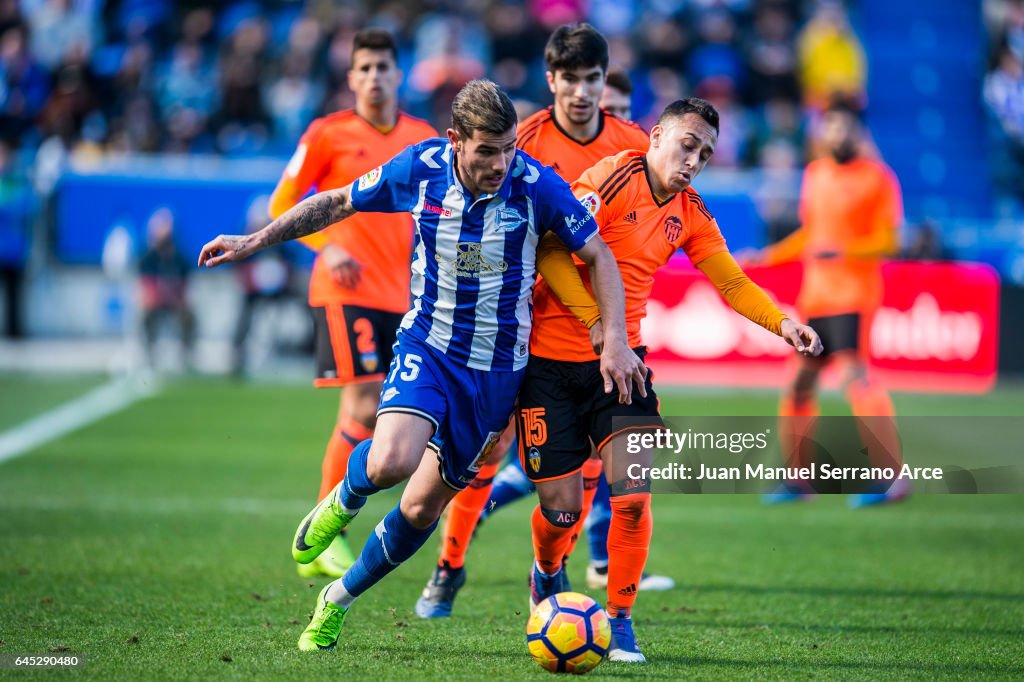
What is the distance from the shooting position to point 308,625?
5516 millimetres

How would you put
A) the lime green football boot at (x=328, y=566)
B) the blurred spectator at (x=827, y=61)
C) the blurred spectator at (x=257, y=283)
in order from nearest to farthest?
the lime green football boot at (x=328, y=566) → the blurred spectator at (x=257, y=283) → the blurred spectator at (x=827, y=61)

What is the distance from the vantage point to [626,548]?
529 centimetres

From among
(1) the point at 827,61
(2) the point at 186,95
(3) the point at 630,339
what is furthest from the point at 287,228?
(1) the point at 827,61

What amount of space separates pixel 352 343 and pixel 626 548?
2.36 meters

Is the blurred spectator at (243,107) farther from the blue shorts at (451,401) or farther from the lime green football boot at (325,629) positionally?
the lime green football boot at (325,629)

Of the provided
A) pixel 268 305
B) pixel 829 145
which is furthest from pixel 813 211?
pixel 268 305

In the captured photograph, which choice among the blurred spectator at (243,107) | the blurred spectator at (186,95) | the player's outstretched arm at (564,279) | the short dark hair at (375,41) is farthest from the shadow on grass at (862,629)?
the blurred spectator at (186,95)

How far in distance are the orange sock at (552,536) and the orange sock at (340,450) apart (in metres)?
1.66

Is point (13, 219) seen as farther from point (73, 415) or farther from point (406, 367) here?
point (406, 367)

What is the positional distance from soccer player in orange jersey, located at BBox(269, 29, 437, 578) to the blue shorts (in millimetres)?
1701

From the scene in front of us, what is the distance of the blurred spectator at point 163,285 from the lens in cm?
1606

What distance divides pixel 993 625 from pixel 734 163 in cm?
1328

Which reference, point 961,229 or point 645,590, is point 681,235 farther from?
point 961,229

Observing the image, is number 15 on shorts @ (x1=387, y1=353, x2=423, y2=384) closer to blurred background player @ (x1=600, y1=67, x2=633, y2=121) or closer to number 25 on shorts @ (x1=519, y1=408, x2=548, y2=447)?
number 25 on shorts @ (x1=519, y1=408, x2=548, y2=447)
